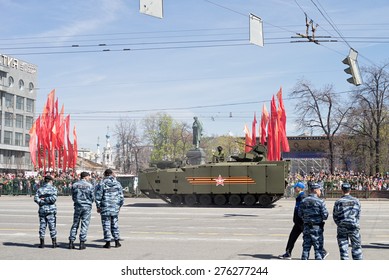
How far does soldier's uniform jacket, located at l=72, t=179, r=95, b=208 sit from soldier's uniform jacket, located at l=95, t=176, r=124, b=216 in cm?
15

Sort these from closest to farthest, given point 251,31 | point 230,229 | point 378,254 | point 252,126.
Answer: point 378,254, point 230,229, point 251,31, point 252,126

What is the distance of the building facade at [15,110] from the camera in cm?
7750

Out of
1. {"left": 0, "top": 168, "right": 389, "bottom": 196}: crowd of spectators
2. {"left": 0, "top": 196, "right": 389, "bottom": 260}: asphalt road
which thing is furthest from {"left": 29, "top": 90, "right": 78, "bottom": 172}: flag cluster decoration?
{"left": 0, "top": 196, "right": 389, "bottom": 260}: asphalt road

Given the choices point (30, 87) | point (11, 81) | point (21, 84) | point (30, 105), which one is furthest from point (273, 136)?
Result: point (30, 105)

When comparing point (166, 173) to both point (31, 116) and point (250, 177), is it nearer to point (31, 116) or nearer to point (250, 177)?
point (250, 177)

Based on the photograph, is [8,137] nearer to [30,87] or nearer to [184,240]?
[30,87]

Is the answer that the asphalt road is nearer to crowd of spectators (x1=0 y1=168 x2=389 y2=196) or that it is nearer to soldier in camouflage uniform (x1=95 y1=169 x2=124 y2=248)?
soldier in camouflage uniform (x1=95 y1=169 x2=124 y2=248)

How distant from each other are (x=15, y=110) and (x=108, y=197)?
72.2 metres

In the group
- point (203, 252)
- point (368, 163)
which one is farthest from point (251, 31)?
point (368, 163)

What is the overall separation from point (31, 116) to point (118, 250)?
3002 inches

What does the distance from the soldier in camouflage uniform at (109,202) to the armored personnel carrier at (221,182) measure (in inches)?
645

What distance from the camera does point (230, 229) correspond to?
16.1m

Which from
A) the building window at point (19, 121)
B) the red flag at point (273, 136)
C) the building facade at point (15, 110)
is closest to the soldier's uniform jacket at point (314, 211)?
the red flag at point (273, 136)

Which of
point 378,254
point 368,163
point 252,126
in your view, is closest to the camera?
point 378,254
